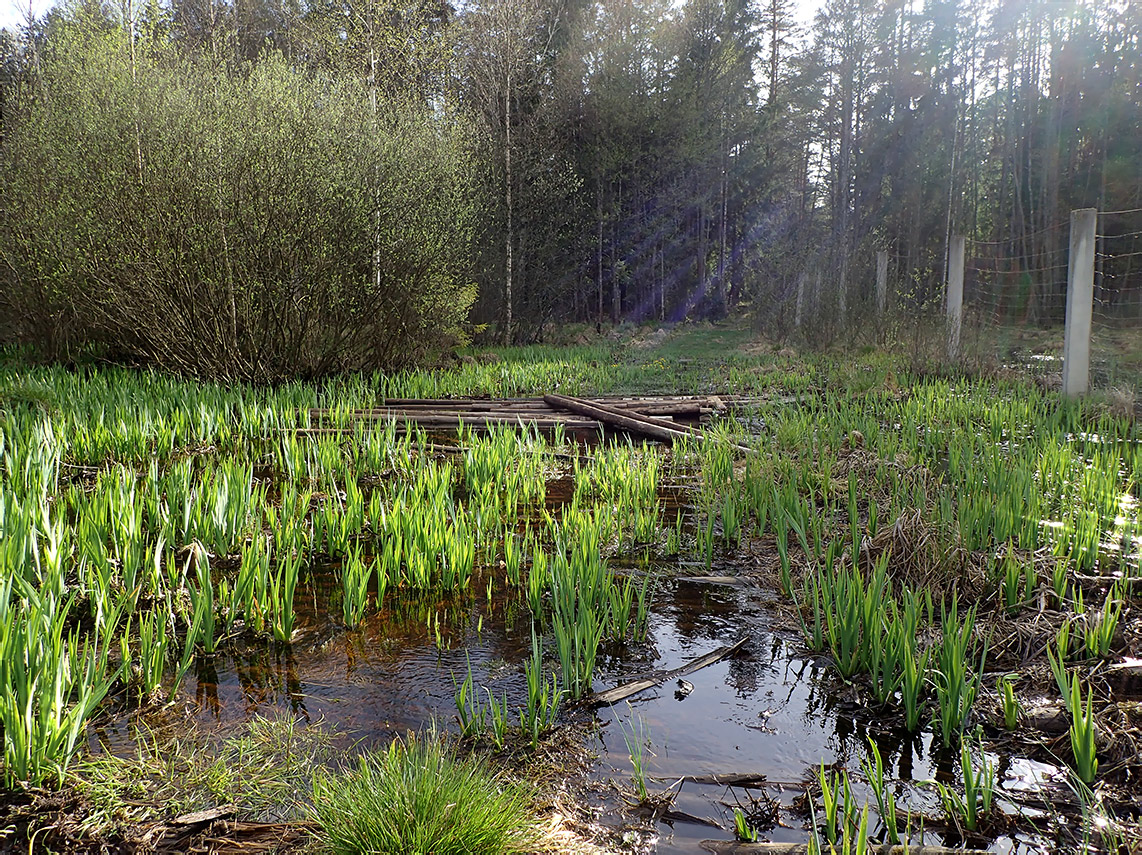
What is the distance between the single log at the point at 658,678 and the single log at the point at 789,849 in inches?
25.6

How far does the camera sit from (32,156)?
35.9ft

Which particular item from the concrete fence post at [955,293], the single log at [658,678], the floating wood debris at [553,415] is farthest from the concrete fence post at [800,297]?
the single log at [658,678]

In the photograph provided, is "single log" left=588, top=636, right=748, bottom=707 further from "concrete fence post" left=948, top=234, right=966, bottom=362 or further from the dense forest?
"concrete fence post" left=948, top=234, right=966, bottom=362

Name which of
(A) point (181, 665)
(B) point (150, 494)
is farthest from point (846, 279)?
(A) point (181, 665)

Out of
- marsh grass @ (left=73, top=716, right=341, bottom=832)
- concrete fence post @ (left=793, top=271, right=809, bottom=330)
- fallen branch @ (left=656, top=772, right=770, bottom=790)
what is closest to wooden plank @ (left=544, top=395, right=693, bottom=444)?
fallen branch @ (left=656, top=772, right=770, bottom=790)

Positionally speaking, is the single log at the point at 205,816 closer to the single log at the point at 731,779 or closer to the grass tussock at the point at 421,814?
the grass tussock at the point at 421,814

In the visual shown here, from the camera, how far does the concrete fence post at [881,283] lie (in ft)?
41.9

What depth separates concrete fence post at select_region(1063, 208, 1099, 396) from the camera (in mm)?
7586

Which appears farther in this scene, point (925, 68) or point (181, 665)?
point (925, 68)

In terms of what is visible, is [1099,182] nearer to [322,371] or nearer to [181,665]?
[322,371]

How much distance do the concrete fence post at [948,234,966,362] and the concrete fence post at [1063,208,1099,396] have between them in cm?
201

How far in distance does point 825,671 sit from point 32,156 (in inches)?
518

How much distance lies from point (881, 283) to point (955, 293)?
284 cm

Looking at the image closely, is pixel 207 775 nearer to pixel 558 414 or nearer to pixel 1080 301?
pixel 558 414
